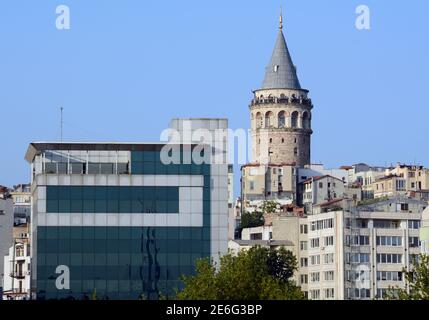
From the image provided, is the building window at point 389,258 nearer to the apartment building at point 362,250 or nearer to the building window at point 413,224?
the apartment building at point 362,250

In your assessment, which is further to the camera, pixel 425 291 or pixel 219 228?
pixel 219 228

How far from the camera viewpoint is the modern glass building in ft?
374

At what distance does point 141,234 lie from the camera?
11581cm

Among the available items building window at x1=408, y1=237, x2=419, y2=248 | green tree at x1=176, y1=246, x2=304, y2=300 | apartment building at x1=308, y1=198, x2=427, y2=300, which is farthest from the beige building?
green tree at x1=176, y1=246, x2=304, y2=300

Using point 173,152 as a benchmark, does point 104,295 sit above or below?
below

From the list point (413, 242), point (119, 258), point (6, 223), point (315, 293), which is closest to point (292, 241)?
point (315, 293)

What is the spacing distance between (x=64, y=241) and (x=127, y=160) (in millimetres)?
7113

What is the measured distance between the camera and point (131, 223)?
116000 millimetres

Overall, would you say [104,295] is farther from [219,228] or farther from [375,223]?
[375,223]

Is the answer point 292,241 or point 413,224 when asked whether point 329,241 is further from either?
point 292,241

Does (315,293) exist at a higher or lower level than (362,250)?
lower

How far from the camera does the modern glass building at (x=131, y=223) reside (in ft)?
374

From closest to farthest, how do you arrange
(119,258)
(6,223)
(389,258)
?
(119,258) < (389,258) < (6,223)
